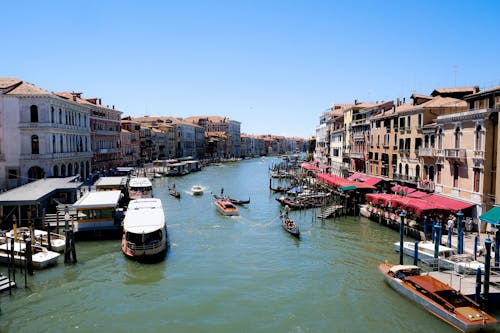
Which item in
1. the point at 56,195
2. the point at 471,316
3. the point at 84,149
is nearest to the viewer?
the point at 471,316

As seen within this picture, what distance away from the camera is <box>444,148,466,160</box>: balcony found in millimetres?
24734

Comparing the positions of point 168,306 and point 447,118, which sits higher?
point 447,118

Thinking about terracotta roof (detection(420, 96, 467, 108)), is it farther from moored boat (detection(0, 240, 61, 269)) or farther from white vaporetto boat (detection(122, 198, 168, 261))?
moored boat (detection(0, 240, 61, 269))

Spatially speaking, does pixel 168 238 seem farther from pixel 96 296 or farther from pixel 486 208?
pixel 486 208

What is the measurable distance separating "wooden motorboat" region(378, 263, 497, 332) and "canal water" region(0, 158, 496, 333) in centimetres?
34

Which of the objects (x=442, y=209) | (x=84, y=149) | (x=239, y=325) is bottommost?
(x=239, y=325)

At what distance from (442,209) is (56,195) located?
83.8ft

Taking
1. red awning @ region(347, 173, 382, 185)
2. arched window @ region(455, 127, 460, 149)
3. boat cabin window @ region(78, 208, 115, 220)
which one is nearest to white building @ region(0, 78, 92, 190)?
boat cabin window @ region(78, 208, 115, 220)

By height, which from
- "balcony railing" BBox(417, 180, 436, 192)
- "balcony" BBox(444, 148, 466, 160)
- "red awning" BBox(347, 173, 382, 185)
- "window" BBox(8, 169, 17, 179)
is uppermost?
"balcony" BBox(444, 148, 466, 160)

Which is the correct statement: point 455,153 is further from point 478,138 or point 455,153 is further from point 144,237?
point 144,237

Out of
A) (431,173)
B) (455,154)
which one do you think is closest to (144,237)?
(455,154)

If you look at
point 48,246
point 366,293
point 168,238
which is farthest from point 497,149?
point 48,246

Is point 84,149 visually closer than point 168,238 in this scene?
No

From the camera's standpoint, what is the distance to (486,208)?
897 inches
